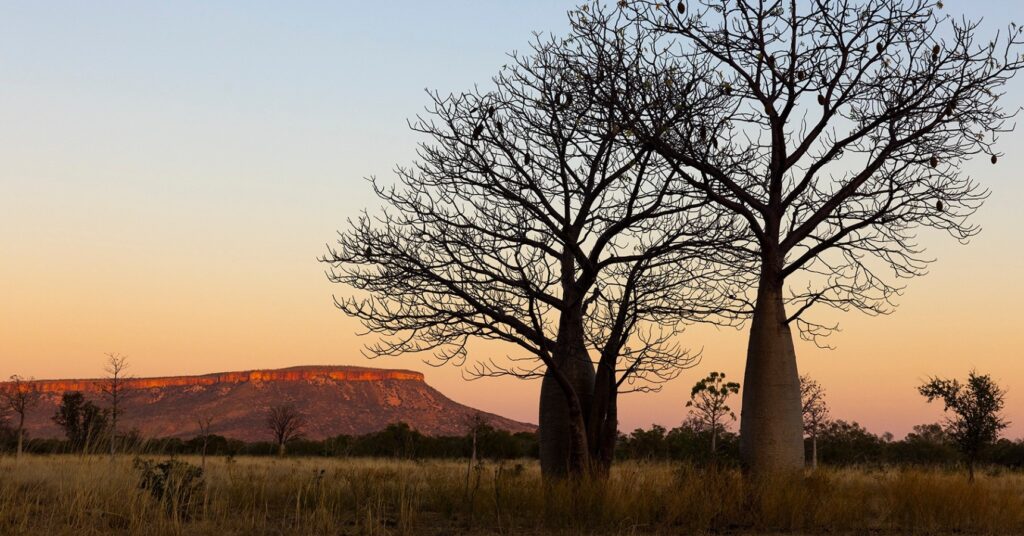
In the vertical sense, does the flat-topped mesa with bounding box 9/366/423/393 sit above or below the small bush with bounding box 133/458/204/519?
above

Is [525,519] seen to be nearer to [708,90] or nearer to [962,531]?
[962,531]

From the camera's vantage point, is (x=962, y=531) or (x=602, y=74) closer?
(x=962, y=531)

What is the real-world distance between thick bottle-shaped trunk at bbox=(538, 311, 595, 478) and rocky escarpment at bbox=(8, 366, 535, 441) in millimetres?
57859

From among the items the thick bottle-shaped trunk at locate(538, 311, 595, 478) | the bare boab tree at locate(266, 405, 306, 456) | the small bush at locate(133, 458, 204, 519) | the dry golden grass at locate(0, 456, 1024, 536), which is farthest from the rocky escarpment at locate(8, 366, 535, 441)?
the small bush at locate(133, 458, 204, 519)

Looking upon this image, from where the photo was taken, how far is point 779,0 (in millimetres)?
11531

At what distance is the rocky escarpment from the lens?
71750 millimetres

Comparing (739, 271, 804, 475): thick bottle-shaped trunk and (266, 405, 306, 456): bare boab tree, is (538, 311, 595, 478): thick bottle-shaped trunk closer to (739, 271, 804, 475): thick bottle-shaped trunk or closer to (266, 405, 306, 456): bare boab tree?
(739, 271, 804, 475): thick bottle-shaped trunk

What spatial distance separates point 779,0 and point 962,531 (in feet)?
20.3

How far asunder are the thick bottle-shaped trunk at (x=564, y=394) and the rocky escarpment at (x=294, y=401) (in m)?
57.9

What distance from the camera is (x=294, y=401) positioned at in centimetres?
7600

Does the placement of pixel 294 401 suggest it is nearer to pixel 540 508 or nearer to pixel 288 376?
pixel 288 376

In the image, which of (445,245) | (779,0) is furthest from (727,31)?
(445,245)

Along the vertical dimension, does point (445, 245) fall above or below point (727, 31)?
below

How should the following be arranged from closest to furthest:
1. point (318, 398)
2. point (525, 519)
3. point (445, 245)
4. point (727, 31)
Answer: point (525, 519) → point (445, 245) → point (727, 31) → point (318, 398)
